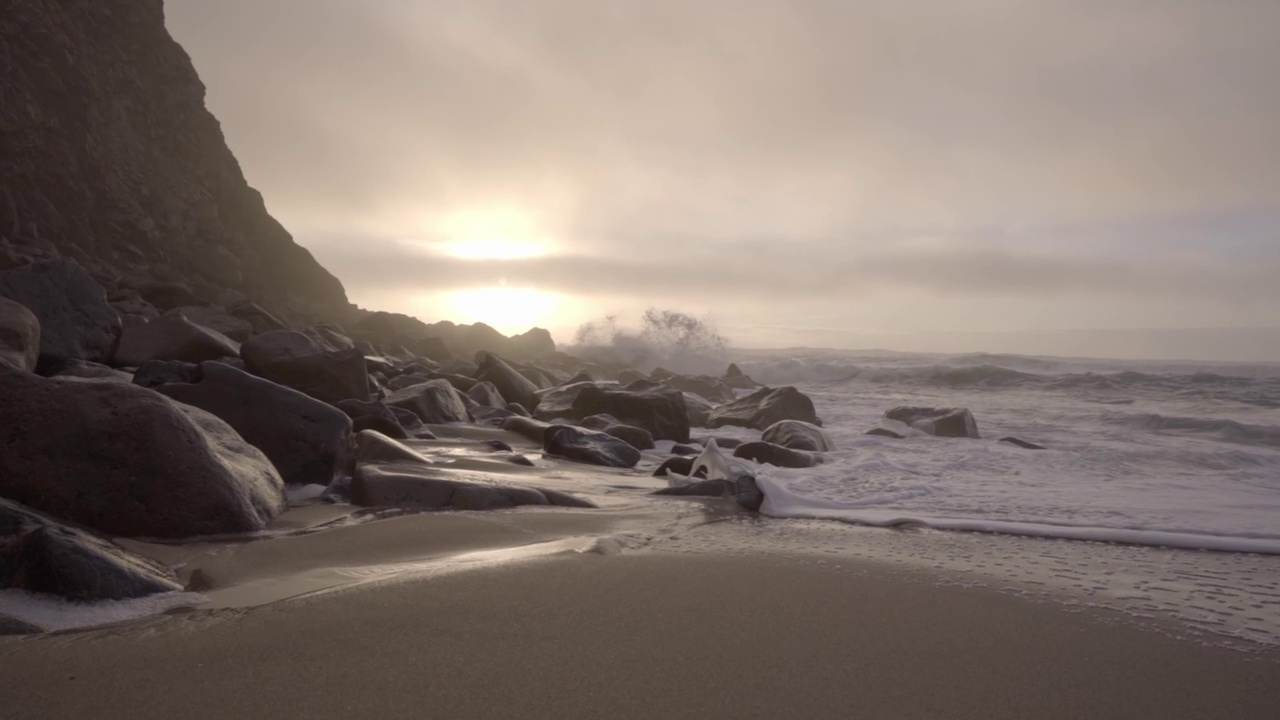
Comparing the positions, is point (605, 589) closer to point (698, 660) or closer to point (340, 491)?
point (698, 660)

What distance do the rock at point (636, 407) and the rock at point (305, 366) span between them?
2556mm

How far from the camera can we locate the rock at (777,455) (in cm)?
604

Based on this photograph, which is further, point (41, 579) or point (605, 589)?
point (605, 589)

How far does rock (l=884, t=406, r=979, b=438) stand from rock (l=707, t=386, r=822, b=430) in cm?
110

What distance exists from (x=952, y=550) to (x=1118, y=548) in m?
0.77

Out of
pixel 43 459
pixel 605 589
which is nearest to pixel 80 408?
pixel 43 459

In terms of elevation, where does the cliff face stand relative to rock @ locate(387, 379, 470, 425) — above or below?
above

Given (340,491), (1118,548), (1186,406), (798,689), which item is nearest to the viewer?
(798,689)

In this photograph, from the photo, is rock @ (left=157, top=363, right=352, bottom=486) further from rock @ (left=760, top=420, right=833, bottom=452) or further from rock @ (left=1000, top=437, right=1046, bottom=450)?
rock @ (left=1000, top=437, right=1046, bottom=450)

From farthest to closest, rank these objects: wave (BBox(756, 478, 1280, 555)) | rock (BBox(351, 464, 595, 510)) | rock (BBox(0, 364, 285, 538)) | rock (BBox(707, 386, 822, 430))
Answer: rock (BBox(707, 386, 822, 430)) → rock (BBox(351, 464, 595, 510)) → wave (BBox(756, 478, 1280, 555)) → rock (BBox(0, 364, 285, 538))

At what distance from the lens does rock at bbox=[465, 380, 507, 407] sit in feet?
30.8

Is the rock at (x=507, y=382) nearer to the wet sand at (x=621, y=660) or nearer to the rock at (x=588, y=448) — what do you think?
the rock at (x=588, y=448)

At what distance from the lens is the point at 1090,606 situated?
8.17 feet

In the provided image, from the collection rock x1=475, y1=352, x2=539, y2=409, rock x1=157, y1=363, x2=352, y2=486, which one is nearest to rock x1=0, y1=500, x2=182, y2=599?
rock x1=157, y1=363, x2=352, y2=486
